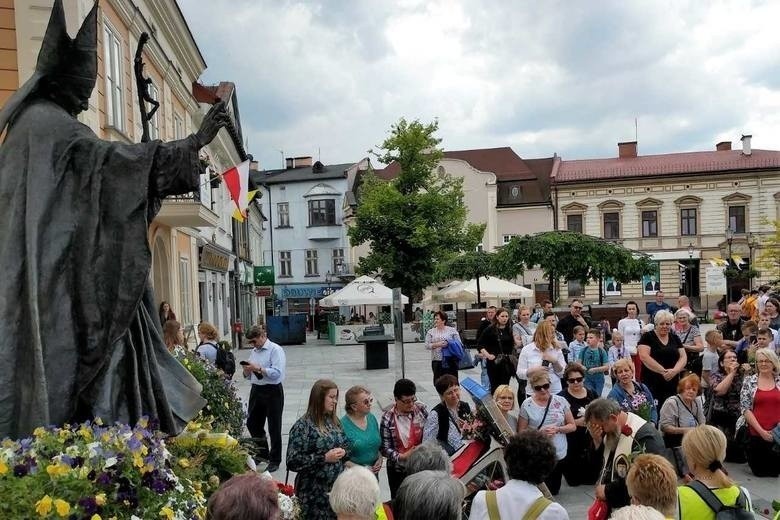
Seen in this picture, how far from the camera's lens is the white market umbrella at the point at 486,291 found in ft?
84.3

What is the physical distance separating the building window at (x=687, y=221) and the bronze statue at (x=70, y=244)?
5591cm

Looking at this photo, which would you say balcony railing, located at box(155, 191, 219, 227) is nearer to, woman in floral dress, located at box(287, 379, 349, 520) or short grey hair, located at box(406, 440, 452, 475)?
woman in floral dress, located at box(287, 379, 349, 520)

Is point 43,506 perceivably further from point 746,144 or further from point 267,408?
point 746,144

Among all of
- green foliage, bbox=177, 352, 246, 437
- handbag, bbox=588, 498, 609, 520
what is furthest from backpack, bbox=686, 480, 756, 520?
green foliage, bbox=177, 352, 246, 437

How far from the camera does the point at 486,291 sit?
84.5 feet

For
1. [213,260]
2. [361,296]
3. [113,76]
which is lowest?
[361,296]

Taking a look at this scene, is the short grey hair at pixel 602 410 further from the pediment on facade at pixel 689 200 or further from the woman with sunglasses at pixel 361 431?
the pediment on facade at pixel 689 200

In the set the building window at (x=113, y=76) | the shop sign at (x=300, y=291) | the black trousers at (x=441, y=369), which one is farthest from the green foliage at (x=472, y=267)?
the shop sign at (x=300, y=291)

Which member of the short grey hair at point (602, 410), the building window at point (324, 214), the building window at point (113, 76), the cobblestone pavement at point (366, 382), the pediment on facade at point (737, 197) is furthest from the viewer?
the building window at point (324, 214)

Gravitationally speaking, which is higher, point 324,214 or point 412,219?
point 324,214

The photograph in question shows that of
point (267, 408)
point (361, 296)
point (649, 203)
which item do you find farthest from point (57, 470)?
point (649, 203)

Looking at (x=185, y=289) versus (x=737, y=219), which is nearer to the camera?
(x=185, y=289)

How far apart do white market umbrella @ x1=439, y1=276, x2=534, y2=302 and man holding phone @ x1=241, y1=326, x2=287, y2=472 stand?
690 inches

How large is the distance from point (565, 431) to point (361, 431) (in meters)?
2.41
